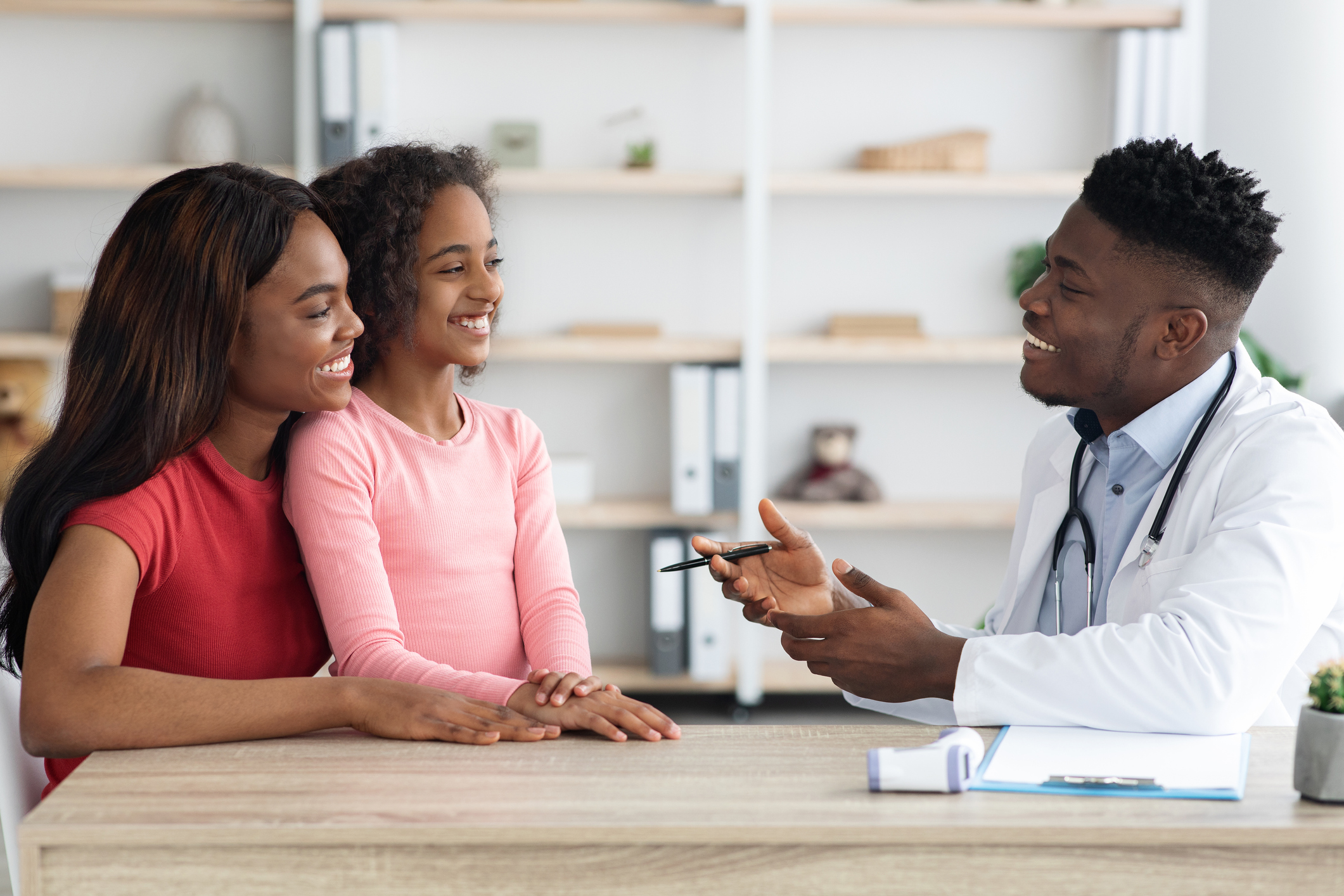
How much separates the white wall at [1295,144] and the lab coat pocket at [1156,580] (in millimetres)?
2221

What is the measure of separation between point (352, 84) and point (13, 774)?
7.99 ft

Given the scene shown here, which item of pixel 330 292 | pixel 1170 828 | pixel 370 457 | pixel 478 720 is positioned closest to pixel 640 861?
pixel 478 720

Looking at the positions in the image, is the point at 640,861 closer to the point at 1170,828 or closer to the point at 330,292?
the point at 1170,828

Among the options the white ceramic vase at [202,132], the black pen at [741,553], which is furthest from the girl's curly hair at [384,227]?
the white ceramic vase at [202,132]

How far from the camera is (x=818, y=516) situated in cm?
335

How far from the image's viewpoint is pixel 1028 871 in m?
0.92

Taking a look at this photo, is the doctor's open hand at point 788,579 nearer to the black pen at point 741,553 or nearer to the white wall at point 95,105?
the black pen at point 741,553

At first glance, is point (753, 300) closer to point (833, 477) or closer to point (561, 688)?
point (833, 477)

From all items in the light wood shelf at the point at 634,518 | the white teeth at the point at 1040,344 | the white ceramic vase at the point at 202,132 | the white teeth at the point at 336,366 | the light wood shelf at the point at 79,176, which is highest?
the white ceramic vase at the point at 202,132

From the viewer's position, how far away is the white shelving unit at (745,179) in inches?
127

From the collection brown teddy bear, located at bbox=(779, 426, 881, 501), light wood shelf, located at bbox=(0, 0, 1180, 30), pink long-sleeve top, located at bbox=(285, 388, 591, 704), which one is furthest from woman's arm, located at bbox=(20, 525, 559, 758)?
light wood shelf, located at bbox=(0, 0, 1180, 30)

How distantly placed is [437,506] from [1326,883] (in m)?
1.03

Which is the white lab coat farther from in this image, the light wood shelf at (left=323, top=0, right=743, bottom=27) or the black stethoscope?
the light wood shelf at (left=323, top=0, right=743, bottom=27)

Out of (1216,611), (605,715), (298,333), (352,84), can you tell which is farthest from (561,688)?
(352,84)
